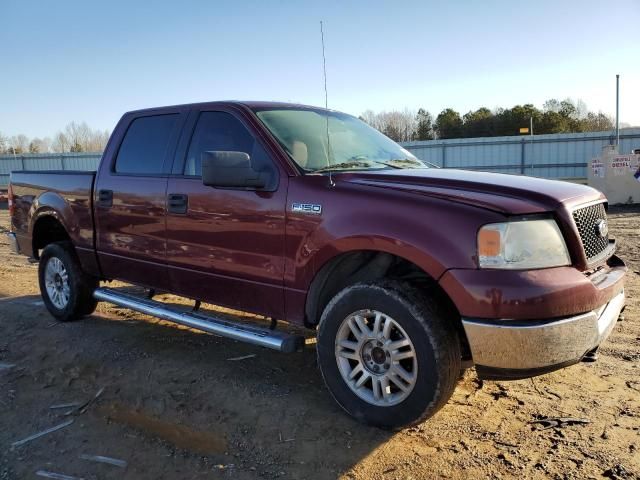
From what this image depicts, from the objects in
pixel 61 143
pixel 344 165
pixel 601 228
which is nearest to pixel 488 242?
pixel 601 228

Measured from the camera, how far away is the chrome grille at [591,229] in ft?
10.6

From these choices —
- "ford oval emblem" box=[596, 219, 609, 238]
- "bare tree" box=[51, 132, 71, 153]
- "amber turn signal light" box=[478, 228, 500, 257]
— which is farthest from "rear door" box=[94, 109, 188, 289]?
"bare tree" box=[51, 132, 71, 153]

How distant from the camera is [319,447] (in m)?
3.19

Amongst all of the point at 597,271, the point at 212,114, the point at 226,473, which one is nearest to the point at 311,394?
the point at 226,473

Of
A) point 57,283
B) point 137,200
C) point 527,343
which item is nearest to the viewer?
point 527,343

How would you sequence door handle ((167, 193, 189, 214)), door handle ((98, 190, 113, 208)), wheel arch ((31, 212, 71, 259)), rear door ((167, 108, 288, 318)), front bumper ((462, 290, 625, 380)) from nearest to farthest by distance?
Answer: front bumper ((462, 290, 625, 380)) → rear door ((167, 108, 288, 318)) → door handle ((167, 193, 189, 214)) → door handle ((98, 190, 113, 208)) → wheel arch ((31, 212, 71, 259))

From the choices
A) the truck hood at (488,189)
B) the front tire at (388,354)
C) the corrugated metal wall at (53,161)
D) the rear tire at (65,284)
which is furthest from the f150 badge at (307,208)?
the corrugated metal wall at (53,161)

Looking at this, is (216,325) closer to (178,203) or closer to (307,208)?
(178,203)

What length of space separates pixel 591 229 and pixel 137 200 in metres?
3.49

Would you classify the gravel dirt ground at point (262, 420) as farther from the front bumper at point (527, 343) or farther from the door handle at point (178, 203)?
the door handle at point (178, 203)

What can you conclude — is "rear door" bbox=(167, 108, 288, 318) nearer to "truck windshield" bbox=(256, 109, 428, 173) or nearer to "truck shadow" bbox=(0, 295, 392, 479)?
"truck windshield" bbox=(256, 109, 428, 173)

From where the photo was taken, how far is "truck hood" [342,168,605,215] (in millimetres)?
3010

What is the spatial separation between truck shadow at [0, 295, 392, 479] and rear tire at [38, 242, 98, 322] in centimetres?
17

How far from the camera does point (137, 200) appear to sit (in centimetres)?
468
